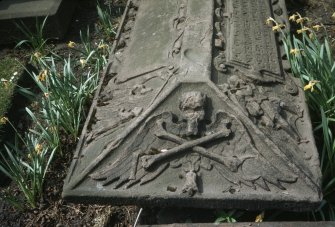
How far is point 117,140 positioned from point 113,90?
0.59 metres

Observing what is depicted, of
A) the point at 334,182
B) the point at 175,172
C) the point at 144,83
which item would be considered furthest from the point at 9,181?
the point at 334,182

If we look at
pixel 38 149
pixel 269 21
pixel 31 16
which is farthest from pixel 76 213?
pixel 31 16

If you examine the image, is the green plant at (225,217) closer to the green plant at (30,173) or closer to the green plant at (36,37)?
the green plant at (30,173)

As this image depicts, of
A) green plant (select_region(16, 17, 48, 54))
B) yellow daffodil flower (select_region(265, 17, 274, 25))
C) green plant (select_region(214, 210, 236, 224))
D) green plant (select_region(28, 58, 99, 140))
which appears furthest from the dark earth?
yellow daffodil flower (select_region(265, 17, 274, 25))

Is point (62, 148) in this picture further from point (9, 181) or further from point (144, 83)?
point (144, 83)

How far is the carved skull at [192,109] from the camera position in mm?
2143

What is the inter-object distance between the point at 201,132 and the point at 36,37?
8.69 feet

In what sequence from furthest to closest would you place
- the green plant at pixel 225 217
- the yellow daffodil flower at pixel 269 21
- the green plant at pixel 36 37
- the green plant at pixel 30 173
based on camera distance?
the green plant at pixel 36 37
the yellow daffodil flower at pixel 269 21
the green plant at pixel 30 173
the green plant at pixel 225 217

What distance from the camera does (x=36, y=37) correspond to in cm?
406

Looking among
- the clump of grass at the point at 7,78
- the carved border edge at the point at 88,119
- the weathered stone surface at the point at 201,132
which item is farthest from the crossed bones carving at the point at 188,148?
the clump of grass at the point at 7,78

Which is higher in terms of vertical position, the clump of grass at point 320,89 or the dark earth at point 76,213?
the clump of grass at point 320,89

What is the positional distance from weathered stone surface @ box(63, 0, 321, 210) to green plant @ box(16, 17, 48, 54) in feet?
4.92

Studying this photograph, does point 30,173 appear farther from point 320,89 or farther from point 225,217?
point 320,89

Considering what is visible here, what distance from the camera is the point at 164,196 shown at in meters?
2.01
